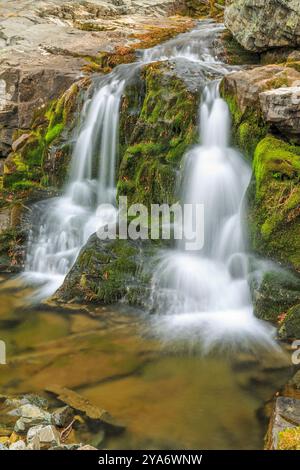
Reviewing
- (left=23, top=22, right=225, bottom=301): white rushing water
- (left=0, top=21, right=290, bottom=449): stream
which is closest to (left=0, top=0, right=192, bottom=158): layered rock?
(left=23, top=22, right=225, bottom=301): white rushing water

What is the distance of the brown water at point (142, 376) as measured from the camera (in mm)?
4508

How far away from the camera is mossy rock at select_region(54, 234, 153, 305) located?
794 centimetres

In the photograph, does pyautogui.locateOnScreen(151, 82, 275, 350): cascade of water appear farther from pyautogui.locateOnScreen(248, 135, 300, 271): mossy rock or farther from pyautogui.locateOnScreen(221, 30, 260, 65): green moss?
pyautogui.locateOnScreen(221, 30, 260, 65): green moss

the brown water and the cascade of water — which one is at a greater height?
the cascade of water


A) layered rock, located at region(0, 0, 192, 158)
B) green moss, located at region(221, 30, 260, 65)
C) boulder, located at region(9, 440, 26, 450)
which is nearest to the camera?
boulder, located at region(9, 440, 26, 450)

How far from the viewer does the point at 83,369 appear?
19.0 ft

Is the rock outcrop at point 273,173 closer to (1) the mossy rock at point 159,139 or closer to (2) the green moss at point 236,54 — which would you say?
(1) the mossy rock at point 159,139

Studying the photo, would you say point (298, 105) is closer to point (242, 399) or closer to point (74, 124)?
point (242, 399)

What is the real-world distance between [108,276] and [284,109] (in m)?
4.30

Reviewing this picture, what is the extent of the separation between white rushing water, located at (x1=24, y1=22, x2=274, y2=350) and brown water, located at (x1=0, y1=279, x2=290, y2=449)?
61 cm

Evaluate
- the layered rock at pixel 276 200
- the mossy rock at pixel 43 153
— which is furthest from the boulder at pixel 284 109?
the mossy rock at pixel 43 153

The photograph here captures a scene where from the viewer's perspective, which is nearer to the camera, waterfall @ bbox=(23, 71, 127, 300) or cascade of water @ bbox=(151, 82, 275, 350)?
cascade of water @ bbox=(151, 82, 275, 350)

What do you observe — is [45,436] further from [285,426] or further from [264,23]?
[264,23]

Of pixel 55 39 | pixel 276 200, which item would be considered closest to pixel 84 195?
pixel 276 200
